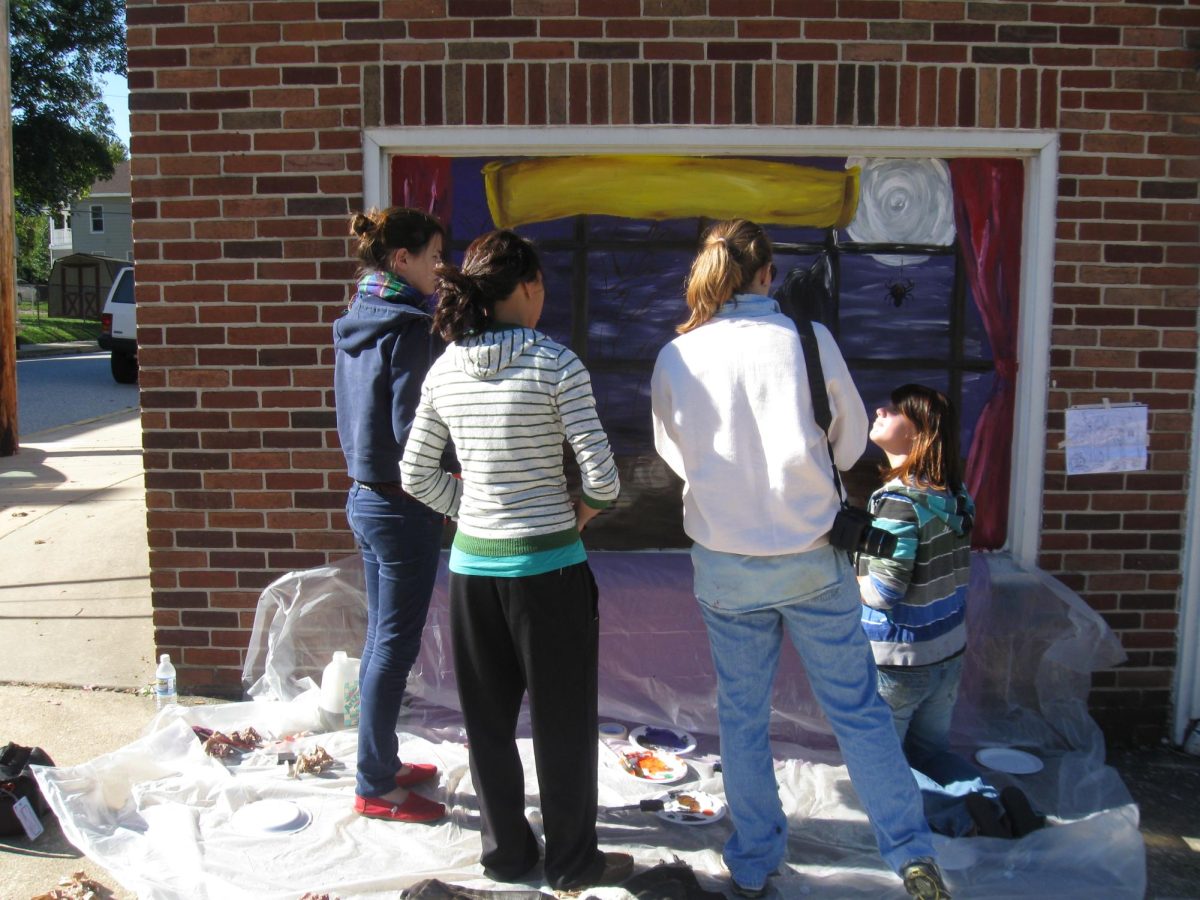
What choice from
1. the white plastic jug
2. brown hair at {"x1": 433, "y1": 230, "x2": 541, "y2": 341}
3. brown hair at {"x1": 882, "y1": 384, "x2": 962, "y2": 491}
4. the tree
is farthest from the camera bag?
the tree

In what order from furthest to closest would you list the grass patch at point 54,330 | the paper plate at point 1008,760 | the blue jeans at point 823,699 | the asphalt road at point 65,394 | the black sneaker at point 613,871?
the grass patch at point 54,330 → the asphalt road at point 65,394 → the paper plate at point 1008,760 → the black sneaker at point 613,871 → the blue jeans at point 823,699

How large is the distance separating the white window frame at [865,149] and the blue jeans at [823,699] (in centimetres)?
157

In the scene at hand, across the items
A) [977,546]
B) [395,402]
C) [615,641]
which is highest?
[395,402]

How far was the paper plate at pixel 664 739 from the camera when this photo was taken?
151 inches

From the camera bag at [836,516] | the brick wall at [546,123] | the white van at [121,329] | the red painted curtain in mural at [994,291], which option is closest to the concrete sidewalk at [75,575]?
the brick wall at [546,123]

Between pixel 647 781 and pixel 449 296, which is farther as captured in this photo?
pixel 647 781

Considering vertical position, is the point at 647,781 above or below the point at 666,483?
below

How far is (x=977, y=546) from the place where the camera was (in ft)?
13.6

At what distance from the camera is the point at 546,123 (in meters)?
3.83

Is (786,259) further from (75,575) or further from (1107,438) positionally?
(75,575)

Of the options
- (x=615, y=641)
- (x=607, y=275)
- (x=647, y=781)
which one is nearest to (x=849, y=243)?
(x=607, y=275)

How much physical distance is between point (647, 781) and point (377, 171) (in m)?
2.33

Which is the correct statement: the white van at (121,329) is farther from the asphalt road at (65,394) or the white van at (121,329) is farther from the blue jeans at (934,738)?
the blue jeans at (934,738)

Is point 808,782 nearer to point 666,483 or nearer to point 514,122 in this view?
point 666,483
